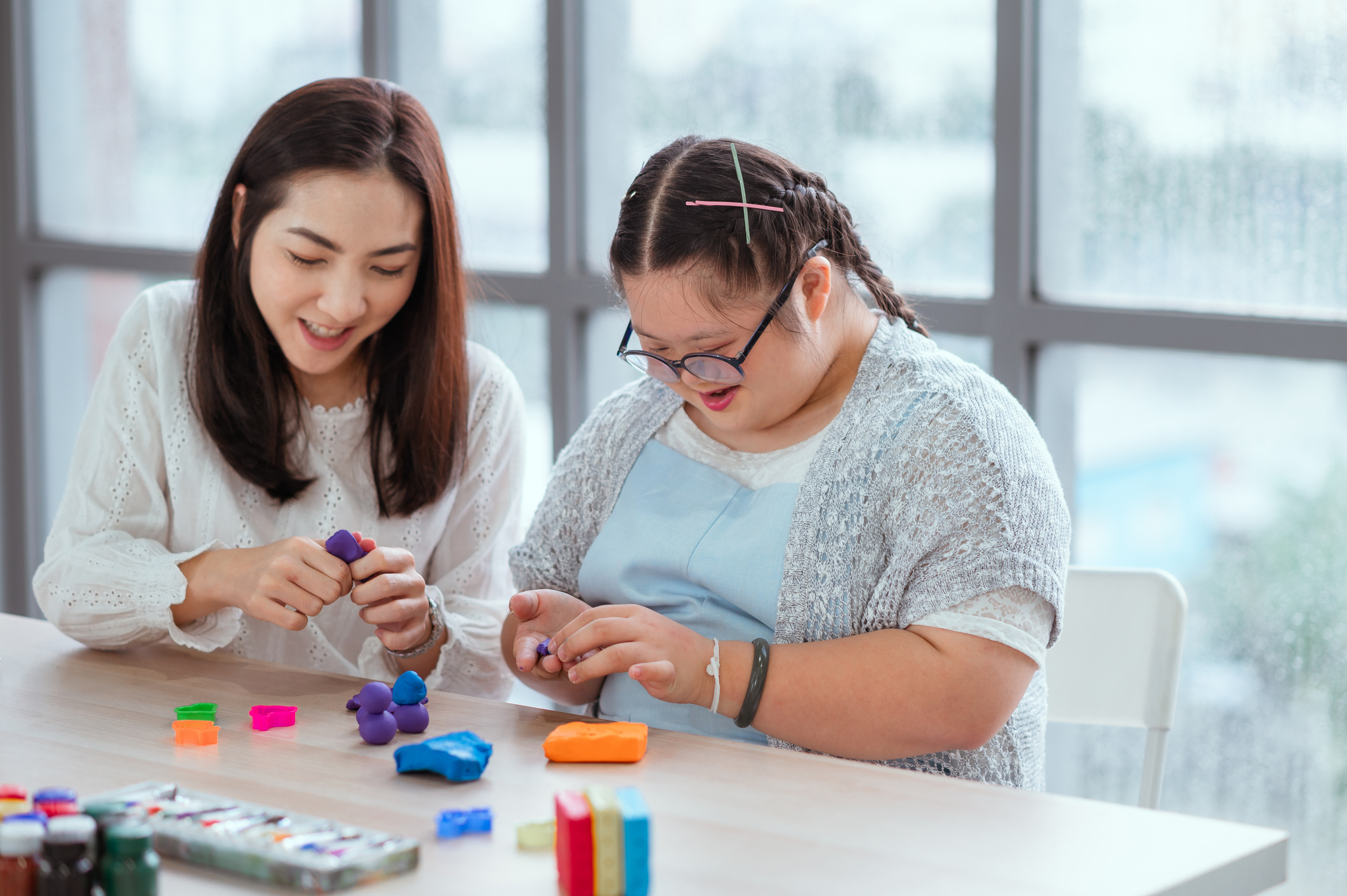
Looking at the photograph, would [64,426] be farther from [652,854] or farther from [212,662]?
[652,854]

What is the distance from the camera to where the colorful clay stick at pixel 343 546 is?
1515 millimetres

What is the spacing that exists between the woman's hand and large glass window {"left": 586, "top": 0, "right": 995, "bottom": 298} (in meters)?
1.09

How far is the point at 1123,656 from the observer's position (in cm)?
172

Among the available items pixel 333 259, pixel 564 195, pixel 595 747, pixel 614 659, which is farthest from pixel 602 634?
pixel 564 195

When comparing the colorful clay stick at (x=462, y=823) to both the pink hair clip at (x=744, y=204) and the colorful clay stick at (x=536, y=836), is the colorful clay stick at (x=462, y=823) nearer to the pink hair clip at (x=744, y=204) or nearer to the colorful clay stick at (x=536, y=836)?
the colorful clay stick at (x=536, y=836)

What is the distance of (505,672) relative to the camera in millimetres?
1817

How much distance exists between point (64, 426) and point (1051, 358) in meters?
2.71

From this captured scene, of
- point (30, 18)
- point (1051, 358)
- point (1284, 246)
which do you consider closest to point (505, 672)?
point (1051, 358)

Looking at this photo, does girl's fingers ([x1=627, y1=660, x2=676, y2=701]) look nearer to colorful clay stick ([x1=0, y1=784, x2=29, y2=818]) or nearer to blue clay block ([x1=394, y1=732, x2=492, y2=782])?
blue clay block ([x1=394, y1=732, x2=492, y2=782])

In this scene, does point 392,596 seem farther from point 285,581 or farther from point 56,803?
point 56,803

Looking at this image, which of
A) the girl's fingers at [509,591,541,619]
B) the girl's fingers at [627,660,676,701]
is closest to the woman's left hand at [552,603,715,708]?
the girl's fingers at [627,660,676,701]

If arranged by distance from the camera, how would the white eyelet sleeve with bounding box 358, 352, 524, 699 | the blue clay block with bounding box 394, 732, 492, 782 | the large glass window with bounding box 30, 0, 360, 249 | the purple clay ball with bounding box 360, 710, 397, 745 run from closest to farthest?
the blue clay block with bounding box 394, 732, 492, 782
the purple clay ball with bounding box 360, 710, 397, 745
the white eyelet sleeve with bounding box 358, 352, 524, 699
the large glass window with bounding box 30, 0, 360, 249

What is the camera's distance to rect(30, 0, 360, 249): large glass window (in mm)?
3221

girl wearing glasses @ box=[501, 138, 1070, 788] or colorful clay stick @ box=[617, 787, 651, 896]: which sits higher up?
girl wearing glasses @ box=[501, 138, 1070, 788]
